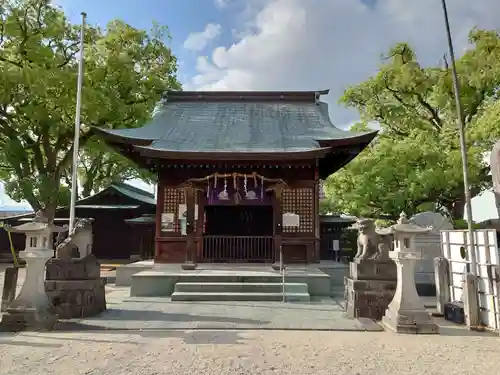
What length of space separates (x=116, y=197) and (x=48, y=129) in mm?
6190

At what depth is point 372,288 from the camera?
816 centimetres

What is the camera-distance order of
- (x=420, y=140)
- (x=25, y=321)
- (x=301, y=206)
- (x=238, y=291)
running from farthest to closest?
(x=420, y=140), (x=301, y=206), (x=238, y=291), (x=25, y=321)

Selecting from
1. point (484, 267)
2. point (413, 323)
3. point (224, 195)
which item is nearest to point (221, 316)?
point (413, 323)

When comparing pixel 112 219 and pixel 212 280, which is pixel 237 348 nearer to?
pixel 212 280

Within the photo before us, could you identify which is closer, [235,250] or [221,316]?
[221,316]

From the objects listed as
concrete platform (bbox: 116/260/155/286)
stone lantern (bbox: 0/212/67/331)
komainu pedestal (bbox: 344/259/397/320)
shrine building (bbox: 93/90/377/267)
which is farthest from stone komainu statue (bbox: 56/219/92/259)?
komainu pedestal (bbox: 344/259/397/320)

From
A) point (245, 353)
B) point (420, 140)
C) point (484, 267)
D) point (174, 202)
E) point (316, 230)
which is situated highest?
point (420, 140)

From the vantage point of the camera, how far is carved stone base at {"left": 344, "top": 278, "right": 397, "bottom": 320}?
26.5 ft

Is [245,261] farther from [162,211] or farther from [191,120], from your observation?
[191,120]

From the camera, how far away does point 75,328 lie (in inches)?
280

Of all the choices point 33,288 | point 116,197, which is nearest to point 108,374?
point 33,288

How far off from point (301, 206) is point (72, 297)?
834cm

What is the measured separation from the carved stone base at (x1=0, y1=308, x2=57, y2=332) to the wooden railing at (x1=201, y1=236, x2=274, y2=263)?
724 centimetres

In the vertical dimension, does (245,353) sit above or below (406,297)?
below
